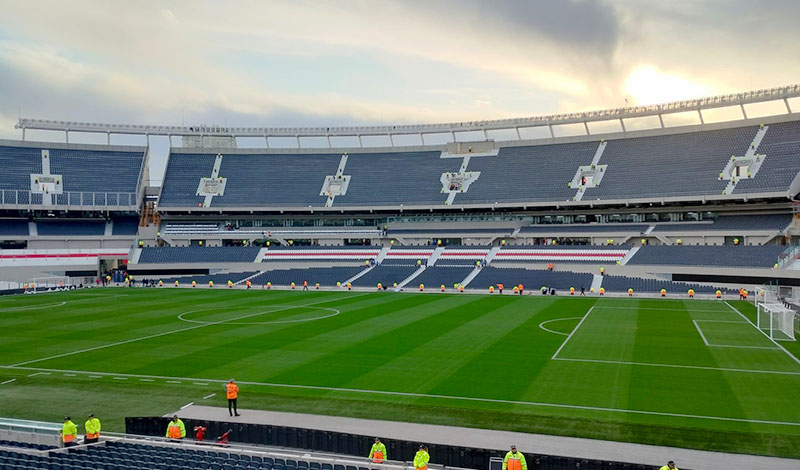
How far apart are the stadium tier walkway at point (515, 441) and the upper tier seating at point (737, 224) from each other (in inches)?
1951

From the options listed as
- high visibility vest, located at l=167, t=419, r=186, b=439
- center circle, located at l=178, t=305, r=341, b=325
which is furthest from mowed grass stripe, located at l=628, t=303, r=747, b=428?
center circle, located at l=178, t=305, r=341, b=325

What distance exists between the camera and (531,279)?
58219 mm

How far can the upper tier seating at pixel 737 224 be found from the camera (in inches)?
2212

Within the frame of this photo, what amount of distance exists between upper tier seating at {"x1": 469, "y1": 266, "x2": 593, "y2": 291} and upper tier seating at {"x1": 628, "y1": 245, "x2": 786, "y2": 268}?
6.32 m

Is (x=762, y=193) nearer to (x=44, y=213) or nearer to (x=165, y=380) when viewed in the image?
(x=165, y=380)

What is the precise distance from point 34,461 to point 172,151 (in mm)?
77404

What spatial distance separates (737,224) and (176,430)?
59317 mm

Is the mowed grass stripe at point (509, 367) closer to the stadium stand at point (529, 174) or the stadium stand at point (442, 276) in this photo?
the stadium stand at point (442, 276)

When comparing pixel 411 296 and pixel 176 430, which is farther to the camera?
pixel 411 296

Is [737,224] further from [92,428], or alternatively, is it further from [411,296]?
[92,428]

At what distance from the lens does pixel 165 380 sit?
922 inches

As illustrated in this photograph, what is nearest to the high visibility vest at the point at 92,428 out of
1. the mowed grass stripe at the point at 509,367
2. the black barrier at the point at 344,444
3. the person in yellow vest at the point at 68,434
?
the person in yellow vest at the point at 68,434

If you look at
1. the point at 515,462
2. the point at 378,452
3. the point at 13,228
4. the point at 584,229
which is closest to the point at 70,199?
the point at 13,228

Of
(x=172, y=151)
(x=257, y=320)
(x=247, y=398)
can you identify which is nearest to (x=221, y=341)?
(x=257, y=320)
